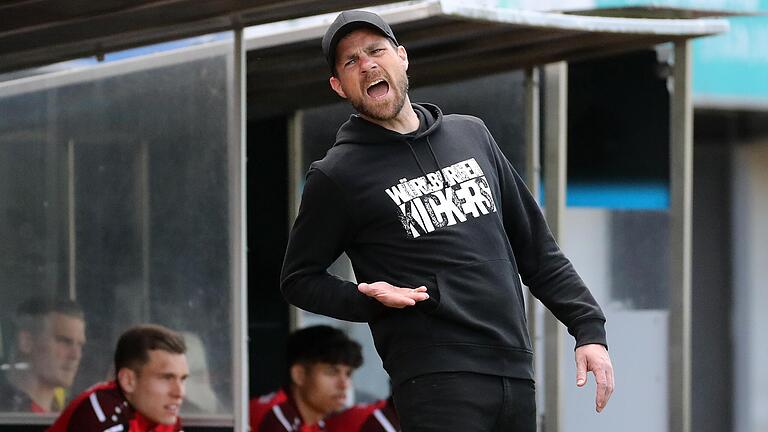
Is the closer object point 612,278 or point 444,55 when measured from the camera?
point 444,55

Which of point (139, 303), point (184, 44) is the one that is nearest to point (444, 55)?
point (184, 44)

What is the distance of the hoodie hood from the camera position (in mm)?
3277

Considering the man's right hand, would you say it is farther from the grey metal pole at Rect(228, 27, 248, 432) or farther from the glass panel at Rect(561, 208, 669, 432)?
the glass panel at Rect(561, 208, 669, 432)

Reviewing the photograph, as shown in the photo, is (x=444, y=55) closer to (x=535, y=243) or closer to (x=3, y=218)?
(x=3, y=218)

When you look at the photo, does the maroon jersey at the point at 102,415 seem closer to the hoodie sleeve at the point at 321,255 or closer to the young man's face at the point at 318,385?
the young man's face at the point at 318,385

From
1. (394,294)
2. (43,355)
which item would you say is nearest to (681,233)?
(43,355)

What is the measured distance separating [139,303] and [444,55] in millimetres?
1732

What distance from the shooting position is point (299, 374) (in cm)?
718

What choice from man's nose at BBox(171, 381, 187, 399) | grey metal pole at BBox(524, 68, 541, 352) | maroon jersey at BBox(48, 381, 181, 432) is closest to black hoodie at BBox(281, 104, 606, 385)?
maroon jersey at BBox(48, 381, 181, 432)

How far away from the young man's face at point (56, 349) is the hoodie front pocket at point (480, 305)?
9.63ft

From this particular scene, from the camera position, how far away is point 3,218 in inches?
223

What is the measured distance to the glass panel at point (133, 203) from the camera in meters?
5.79

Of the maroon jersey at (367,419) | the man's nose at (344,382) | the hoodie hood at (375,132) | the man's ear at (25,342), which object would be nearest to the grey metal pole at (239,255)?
the man's ear at (25,342)

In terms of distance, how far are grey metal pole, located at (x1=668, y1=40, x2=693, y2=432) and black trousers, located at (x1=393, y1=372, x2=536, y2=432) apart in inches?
139
